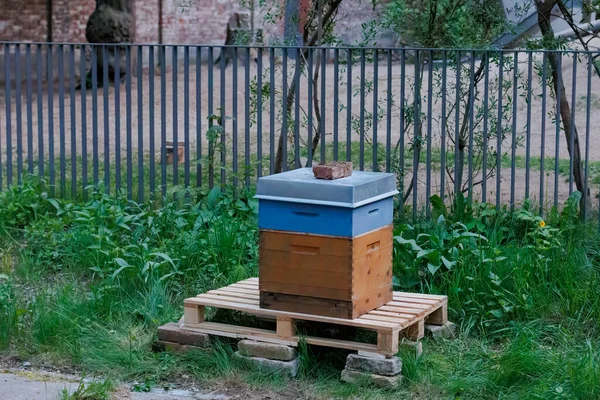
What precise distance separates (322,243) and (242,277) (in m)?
1.57

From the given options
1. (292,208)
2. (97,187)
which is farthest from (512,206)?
(97,187)

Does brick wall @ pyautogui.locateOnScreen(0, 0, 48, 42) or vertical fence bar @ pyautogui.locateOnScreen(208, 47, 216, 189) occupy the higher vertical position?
brick wall @ pyautogui.locateOnScreen(0, 0, 48, 42)

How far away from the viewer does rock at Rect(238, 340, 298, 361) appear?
5.50 meters

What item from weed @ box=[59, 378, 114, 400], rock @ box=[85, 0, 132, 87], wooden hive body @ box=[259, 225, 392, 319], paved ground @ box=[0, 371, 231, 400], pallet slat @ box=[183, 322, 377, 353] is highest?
rock @ box=[85, 0, 132, 87]

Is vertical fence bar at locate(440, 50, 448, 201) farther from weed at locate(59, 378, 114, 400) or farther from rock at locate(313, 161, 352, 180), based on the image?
weed at locate(59, 378, 114, 400)

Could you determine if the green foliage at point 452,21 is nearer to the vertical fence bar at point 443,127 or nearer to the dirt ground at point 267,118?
the dirt ground at point 267,118

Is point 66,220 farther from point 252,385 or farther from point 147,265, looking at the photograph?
point 252,385

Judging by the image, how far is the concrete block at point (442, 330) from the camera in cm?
599

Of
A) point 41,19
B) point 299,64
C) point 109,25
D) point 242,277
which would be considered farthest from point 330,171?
point 41,19

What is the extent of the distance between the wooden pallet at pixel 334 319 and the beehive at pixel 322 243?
0.20 feet

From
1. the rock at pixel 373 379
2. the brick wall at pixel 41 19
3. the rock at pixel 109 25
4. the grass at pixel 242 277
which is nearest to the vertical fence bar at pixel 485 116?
the grass at pixel 242 277

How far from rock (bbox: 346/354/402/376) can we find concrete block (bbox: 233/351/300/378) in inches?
12.4


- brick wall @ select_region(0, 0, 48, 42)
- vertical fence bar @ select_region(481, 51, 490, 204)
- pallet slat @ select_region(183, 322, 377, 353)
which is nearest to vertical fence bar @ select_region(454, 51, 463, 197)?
vertical fence bar @ select_region(481, 51, 490, 204)

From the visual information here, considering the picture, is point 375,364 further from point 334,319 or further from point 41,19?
point 41,19
